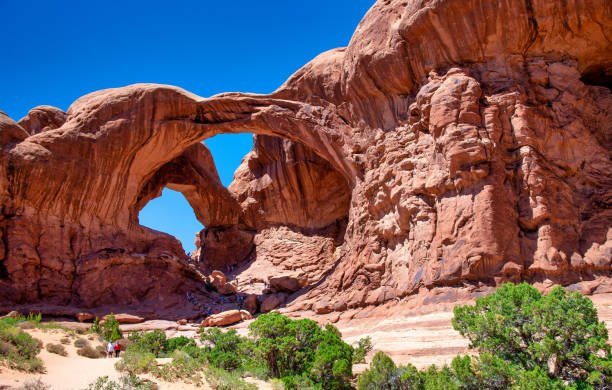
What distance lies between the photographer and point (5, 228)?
20297mm

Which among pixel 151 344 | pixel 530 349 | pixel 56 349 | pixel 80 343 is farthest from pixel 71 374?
pixel 530 349

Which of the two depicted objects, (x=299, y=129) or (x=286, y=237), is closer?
(x=299, y=129)

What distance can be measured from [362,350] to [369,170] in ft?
28.4

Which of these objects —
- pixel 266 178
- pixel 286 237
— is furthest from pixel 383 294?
→ pixel 266 178

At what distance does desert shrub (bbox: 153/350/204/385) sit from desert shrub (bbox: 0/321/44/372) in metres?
2.48

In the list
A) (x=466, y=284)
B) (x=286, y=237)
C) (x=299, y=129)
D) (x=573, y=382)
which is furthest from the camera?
(x=286, y=237)

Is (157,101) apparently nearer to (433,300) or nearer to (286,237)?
(286,237)

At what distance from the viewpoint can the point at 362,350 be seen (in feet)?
42.0

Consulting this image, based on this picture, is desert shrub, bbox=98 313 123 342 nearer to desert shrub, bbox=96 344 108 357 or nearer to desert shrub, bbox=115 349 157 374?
desert shrub, bbox=96 344 108 357

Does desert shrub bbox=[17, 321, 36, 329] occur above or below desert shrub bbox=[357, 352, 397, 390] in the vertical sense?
above

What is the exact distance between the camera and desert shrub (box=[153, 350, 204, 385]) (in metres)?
10.8

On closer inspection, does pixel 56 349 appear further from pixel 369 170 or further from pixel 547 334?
pixel 369 170

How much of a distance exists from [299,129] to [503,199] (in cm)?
1104

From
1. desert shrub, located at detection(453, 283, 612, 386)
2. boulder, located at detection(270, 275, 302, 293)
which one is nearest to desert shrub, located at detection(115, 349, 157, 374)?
desert shrub, located at detection(453, 283, 612, 386)
